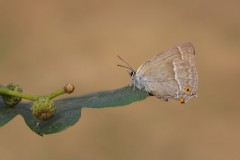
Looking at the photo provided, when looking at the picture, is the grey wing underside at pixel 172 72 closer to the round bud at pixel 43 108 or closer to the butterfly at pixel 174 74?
the butterfly at pixel 174 74

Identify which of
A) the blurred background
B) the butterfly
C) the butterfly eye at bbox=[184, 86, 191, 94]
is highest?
the butterfly

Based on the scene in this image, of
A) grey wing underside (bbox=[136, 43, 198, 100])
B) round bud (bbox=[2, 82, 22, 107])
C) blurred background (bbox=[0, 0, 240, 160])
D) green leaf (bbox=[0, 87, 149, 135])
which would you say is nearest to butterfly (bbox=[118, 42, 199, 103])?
grey wing underside (bbox=[136, 43, 198, 100])

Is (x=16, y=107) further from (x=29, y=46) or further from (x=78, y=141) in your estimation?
(x=29, y=46)

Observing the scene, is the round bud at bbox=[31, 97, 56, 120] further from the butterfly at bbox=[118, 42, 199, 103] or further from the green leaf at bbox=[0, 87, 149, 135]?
the butterfly at bbox=[118, 42, 199, 103]

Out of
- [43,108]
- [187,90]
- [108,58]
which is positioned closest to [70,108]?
[43,108]

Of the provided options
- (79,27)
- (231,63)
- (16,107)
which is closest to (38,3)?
(79,27)

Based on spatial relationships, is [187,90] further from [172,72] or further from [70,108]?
[70,108]
